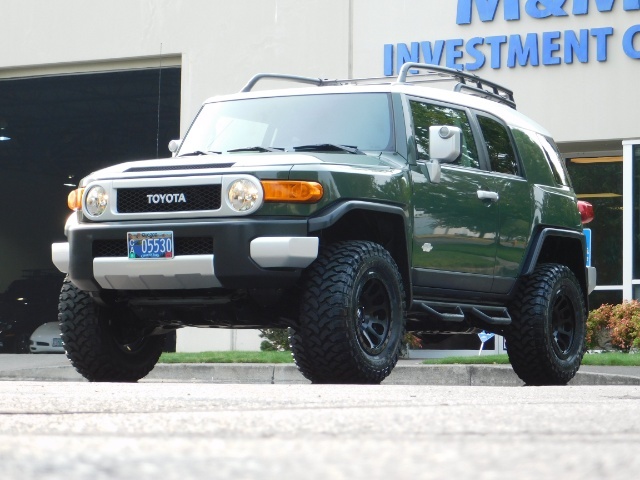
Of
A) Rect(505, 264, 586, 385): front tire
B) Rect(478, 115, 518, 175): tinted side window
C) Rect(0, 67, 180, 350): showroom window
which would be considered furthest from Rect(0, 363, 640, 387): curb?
Rect(0, 67, 180, 350): showroom window

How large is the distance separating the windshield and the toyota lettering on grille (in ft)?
3.10

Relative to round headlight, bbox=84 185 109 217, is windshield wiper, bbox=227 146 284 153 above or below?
above

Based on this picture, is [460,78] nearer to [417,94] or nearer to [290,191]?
[417,94]

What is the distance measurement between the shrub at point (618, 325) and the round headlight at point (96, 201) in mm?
9057

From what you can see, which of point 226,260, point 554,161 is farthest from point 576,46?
point 226,260

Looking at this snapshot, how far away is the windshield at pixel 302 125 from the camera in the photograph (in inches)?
331

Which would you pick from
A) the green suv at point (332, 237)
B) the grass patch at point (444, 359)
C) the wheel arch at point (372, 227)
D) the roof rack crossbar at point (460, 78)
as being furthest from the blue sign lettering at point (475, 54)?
the wheel arch at point (372, 227)

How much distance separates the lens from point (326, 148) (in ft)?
26.8

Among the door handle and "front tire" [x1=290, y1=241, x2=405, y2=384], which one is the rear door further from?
"front tire" [x1=290, y1=241, x2=405, y2=384]

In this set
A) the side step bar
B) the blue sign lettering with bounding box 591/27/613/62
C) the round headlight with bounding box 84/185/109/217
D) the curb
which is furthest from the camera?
the blue sign lettering with bounding box 591/27/613/62

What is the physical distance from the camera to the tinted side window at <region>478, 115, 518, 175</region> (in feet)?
30.7

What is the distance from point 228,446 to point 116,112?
2227 cm

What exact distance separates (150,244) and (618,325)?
9.71m

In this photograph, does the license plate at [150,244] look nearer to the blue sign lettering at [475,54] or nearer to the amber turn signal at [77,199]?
the amber turn signal at [77,199]
